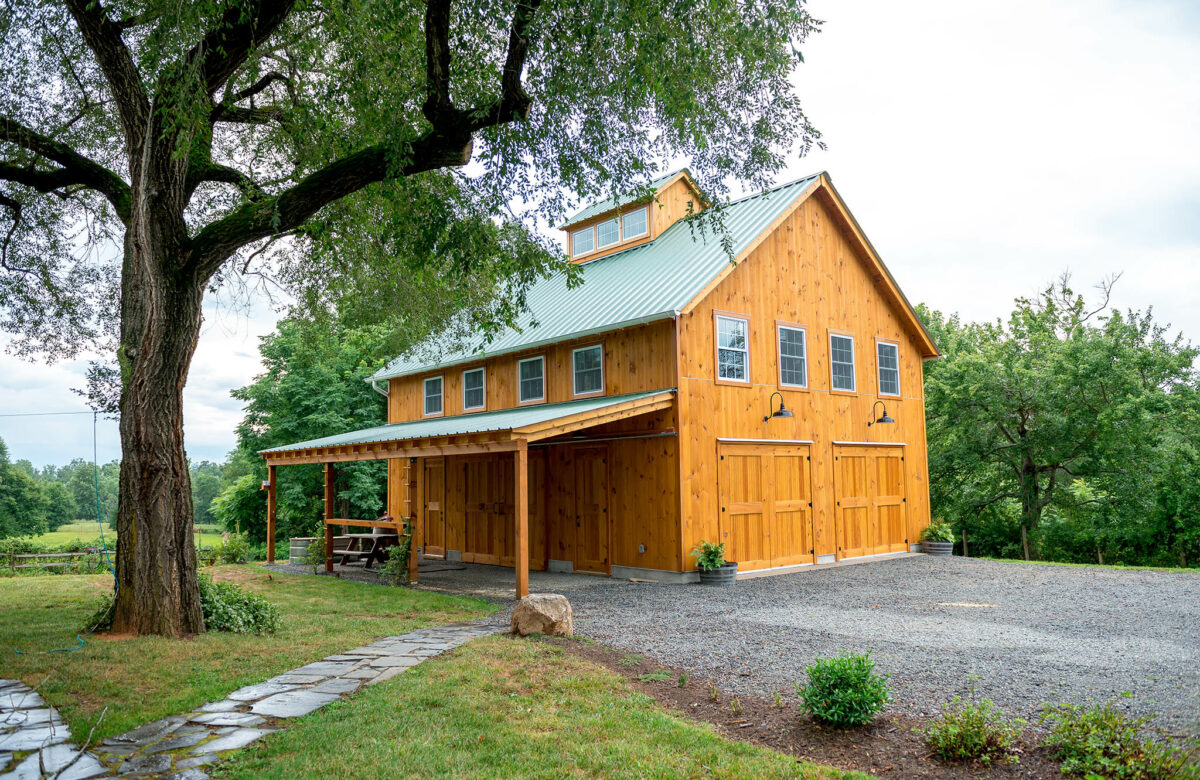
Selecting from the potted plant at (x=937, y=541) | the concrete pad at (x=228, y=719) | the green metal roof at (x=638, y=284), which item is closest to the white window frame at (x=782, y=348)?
the green metal roof at (x=638, y=284)

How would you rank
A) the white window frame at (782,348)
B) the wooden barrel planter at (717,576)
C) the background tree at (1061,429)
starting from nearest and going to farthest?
the wooden barrel planter at (717,576)
the white window frame at (782,348)
the background tree at (1061,429)

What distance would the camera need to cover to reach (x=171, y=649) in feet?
23.0

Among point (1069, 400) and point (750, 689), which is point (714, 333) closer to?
point (750, 689)

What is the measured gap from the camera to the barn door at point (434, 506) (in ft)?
58.5

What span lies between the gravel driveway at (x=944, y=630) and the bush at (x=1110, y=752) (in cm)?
71

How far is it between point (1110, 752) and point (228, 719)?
5285mm

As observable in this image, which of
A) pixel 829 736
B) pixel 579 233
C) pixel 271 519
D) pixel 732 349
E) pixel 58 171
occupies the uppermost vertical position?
pixel 579 233

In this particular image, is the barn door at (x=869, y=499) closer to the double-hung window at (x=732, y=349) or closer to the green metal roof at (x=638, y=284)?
the double-hung window at (x=732, y=349)

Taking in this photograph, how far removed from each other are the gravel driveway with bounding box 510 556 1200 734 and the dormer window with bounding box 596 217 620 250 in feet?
27.9

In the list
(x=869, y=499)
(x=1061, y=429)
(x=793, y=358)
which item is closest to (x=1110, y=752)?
(x=793, y=358)

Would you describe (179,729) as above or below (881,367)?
below

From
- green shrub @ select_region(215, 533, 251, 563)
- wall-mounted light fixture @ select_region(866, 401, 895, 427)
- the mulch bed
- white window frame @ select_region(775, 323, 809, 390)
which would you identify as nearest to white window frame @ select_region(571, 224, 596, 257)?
white window frame @ select_region(775, 323, 809, 390)

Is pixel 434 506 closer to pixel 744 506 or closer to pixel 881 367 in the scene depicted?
pixel 744 506

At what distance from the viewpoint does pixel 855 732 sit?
472cm
